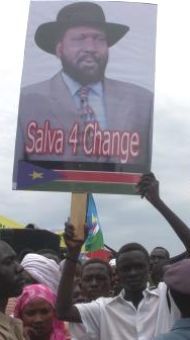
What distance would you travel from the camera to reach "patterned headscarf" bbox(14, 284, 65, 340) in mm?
3113

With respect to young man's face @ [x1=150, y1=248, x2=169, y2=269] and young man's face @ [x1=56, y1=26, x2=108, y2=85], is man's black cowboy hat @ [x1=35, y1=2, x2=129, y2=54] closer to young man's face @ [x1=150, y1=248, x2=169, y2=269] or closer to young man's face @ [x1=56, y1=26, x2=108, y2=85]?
young man's face @ [x1=56, y1=26, x2=108, y2=85]

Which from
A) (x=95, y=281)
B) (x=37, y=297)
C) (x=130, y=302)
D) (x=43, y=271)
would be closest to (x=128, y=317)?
(x=130, y=302)

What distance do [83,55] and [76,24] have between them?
0.42 metres

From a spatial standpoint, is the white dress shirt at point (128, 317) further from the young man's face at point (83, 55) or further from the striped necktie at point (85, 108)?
the young man's face at point (83, 55)

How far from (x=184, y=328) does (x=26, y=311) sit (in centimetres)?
100

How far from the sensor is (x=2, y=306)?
2520mm

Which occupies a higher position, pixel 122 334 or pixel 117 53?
pixel 117 53

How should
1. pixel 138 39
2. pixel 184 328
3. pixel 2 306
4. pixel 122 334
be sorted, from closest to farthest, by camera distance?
1. pixel 184 328
2. pixel 2 306
3. pixel 122 334
4. pixel 138 39

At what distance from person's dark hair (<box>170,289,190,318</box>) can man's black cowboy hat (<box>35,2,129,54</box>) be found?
626 cm

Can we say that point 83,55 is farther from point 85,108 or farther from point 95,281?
point 95,281

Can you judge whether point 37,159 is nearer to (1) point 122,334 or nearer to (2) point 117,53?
(2) point 117,53

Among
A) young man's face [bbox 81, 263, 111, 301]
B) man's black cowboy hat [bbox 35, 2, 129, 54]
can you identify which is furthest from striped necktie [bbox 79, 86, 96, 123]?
young man's face [bbox 81, 263, 111, 301]

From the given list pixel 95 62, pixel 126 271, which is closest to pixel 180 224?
pixel 126 271

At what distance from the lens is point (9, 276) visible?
249 cm
